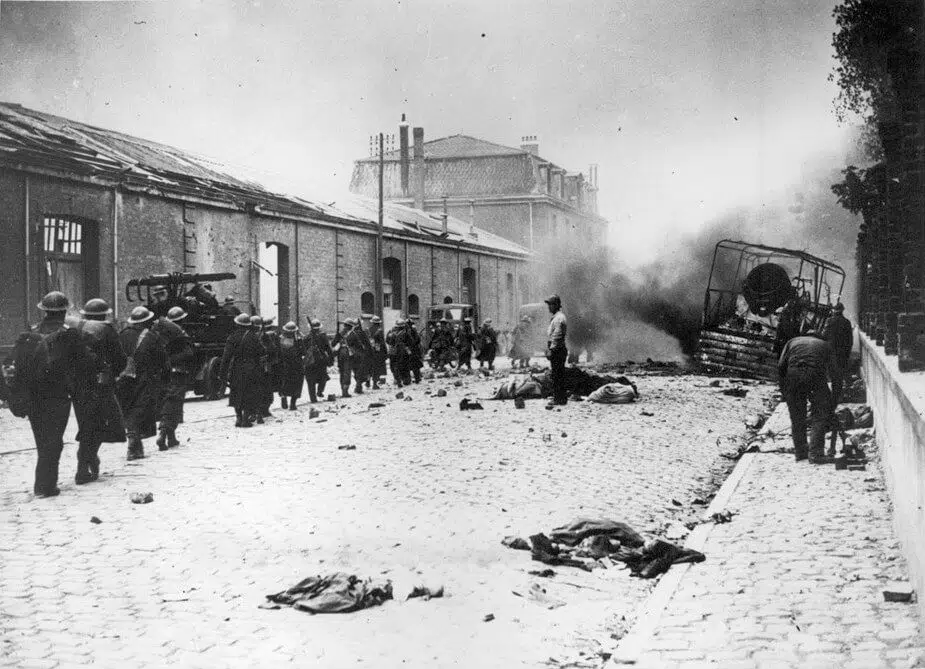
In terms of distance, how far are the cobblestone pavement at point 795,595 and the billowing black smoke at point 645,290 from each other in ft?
64.9

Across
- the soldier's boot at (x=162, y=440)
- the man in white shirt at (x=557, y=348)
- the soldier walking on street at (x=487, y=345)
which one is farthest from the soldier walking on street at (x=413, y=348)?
the soldier's boot at (x=162, y=440)

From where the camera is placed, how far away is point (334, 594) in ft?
16.4

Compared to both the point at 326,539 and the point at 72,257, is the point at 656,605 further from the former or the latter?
the point at 72,257

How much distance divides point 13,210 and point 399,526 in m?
12.8

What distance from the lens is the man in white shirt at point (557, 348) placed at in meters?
14.1

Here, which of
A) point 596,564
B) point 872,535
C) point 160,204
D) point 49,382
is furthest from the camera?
point 160,204

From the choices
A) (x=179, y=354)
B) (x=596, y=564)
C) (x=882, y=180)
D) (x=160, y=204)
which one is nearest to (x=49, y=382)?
(x=179, y=354)

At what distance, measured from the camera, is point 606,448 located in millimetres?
10461

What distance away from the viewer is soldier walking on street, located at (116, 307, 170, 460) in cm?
991

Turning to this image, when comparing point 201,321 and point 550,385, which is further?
point 201,321

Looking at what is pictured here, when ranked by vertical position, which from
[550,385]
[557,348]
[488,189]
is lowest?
[550,385]

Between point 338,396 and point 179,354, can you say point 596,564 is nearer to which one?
point 179,354

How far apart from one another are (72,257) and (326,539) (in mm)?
14311

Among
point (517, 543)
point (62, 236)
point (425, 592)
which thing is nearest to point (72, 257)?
point (62, 236)
